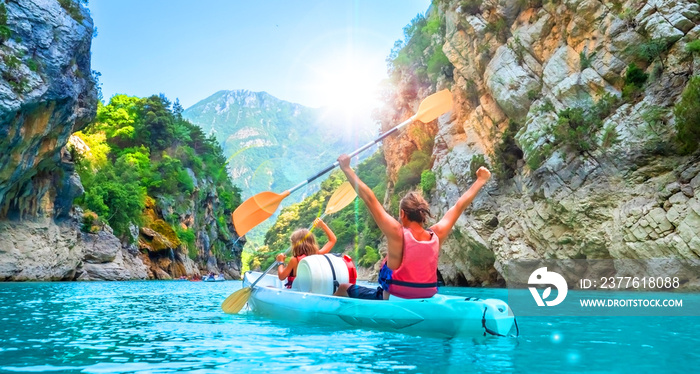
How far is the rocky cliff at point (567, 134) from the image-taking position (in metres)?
16.9

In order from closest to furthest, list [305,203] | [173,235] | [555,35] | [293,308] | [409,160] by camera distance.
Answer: [293,308]
[555,35]
[409,160]
[173,235]
[305,203]

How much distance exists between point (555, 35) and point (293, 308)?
20260mm

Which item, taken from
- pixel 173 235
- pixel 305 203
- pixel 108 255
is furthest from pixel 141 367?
pixel 305 203

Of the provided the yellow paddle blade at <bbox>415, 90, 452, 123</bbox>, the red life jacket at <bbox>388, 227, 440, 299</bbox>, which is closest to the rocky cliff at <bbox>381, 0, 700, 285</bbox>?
the yellow paddle blade at <bbox>415, 90, 452, 123</bbox>

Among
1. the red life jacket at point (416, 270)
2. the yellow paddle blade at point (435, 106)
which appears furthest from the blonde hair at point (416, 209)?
the yellow paddle blade at point (435, 106)

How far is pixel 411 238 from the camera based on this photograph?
17.7 ft

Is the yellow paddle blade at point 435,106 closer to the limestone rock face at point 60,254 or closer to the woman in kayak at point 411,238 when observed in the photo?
the woman in kayak at point 411,238

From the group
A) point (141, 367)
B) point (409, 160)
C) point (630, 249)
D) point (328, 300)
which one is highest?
point (409, 160)

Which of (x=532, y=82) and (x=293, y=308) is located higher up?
(x=532, y=82)

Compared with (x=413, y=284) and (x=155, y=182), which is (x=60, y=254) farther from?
(x=413, y=284)

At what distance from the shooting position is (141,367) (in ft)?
12.9

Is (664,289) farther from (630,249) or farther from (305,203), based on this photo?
(305,203)

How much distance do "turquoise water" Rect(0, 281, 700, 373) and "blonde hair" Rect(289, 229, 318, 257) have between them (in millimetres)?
1414

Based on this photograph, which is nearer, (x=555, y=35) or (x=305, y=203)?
(x=555, y=35)
